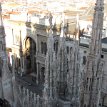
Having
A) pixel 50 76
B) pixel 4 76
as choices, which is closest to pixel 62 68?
pixel 50 76

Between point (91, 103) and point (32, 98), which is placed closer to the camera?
point (91, 103)

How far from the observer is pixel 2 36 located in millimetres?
20750

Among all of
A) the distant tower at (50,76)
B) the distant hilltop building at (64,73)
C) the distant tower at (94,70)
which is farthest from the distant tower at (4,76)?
the distant tower at (94,70)

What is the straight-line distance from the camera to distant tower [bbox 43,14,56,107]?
1783 cm

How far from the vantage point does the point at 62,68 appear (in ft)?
67.7

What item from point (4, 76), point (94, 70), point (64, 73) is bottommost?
point (4, 76)

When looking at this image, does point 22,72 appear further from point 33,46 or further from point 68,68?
point 68,68

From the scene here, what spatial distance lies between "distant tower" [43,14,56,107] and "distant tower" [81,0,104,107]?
2.61 m

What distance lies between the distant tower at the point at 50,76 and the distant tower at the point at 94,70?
261 cm

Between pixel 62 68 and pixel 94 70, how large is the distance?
4924mm

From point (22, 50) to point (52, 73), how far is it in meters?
29.4

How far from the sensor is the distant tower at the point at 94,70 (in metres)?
15.5

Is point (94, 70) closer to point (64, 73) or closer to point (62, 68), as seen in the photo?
point (62, 68)

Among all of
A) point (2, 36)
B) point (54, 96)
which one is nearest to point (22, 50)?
point (2, 36)
